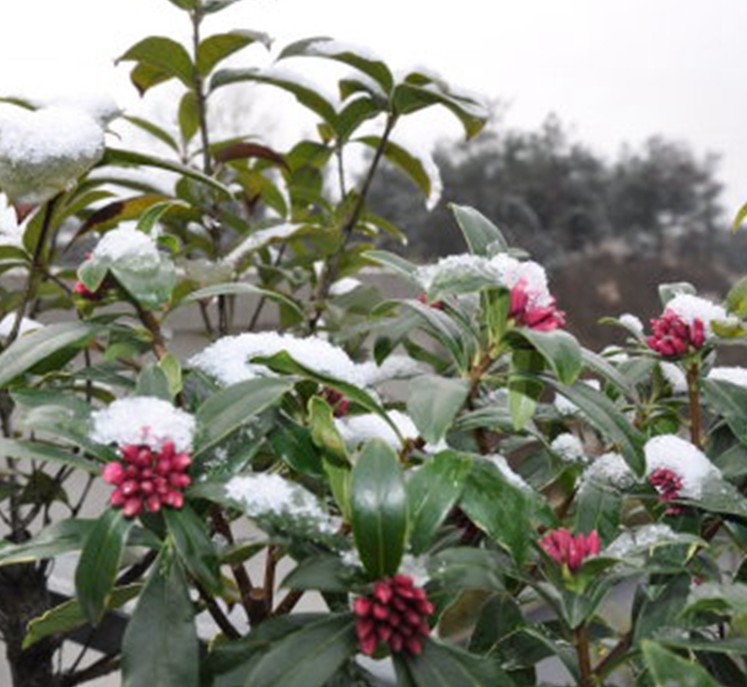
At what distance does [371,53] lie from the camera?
1015mm

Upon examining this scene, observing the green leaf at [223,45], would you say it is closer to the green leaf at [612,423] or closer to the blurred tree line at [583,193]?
the green leaf at [612,423]

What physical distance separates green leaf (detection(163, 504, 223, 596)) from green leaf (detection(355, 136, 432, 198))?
73 cm

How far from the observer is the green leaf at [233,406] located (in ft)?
1.66

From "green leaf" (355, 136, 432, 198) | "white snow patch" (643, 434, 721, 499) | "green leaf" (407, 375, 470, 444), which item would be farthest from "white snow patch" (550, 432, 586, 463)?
"green leaf" (355, 136, 432, 198)

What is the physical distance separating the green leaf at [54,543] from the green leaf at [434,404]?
0.16m

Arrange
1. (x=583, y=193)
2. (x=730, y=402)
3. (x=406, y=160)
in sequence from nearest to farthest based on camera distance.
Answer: (x=730, y=402), (x=406, y=160), (x=583, y=193)

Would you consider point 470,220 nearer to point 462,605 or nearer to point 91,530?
point 91,530

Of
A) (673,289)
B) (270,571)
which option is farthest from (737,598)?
(673,289)

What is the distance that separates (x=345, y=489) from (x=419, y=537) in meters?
0.05

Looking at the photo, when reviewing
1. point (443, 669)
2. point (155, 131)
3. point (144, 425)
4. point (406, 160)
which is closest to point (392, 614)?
point (443, 669)

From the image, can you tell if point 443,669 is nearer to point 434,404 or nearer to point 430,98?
point 434,404

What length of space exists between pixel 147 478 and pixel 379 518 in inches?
4.3

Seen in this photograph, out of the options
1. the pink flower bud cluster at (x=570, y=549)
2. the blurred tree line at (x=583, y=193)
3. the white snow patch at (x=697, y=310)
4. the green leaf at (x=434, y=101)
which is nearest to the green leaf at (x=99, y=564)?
the pink flower bud cluster at (x=570, y=549)

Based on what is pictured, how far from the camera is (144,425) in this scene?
50cm
